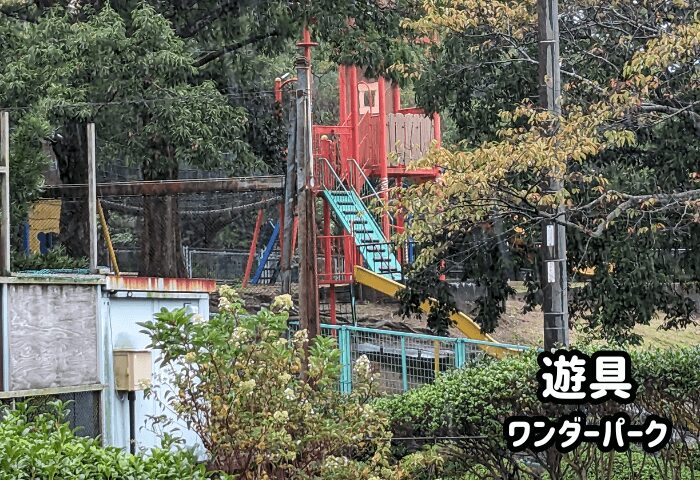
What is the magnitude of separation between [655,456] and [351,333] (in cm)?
757

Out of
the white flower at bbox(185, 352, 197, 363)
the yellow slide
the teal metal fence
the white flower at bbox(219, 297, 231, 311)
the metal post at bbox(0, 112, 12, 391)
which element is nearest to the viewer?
the white flower at bbox(185, 352, 197, 363)

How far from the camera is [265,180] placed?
17531 mm

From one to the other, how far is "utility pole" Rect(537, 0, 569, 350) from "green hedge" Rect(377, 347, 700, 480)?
2.70 m

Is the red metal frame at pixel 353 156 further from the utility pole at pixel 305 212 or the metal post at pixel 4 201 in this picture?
the metal post at pixel 4 201

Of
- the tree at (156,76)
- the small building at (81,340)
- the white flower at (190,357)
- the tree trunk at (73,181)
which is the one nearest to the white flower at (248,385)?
the white flower at (190,357)

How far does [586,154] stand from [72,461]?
11075 millimetres

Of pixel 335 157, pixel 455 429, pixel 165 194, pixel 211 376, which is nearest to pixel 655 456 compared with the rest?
pixel 455 429

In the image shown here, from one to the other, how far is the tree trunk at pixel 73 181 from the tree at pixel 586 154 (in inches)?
263

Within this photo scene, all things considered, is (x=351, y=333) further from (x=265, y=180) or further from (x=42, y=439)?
(x=42, y=439)

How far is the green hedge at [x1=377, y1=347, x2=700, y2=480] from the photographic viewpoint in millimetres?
11094

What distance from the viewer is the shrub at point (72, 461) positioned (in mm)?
5754

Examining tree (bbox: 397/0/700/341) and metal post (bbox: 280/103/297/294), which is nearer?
tree (bbox: 397/0/700/341)

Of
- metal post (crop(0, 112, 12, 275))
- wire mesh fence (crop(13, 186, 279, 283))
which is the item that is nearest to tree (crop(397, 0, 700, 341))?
wire mesh fence (crop(13, 186, 279, 283))

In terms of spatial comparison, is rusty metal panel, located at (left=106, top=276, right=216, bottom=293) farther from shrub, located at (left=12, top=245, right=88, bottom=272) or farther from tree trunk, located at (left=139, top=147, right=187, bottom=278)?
tree trunk, located at (left=139, top=147, right=187, bottom=278)
